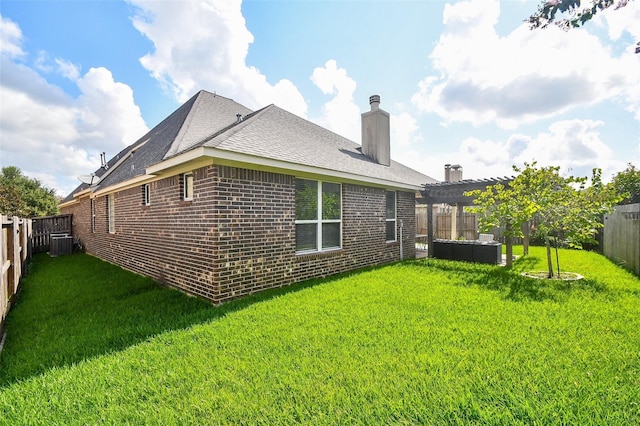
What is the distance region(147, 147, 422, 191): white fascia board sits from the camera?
16.7 ft

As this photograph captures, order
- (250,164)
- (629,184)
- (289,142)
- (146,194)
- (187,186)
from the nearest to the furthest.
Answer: (250,164) → (187,186) → (289,142) → (146,194) → (629,184)

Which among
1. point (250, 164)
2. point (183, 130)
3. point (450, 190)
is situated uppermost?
point (183, 130)

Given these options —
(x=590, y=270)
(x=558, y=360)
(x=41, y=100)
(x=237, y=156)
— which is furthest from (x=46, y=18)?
(x=590, y=270)

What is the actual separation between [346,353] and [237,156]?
3858mm

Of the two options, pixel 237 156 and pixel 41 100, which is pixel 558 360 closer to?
pixel 237 156

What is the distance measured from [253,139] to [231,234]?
2330mm

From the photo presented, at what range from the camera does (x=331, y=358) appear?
327 cm

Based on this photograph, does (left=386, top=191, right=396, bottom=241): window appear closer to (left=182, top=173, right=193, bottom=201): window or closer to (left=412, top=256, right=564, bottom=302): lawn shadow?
(left=412, top=256, right=564, bottom=302): lawn shadow

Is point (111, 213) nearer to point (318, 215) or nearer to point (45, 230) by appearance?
point (45, 230)

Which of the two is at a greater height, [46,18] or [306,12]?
[306,12]

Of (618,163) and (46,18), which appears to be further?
(618,163)

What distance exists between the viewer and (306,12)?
839 centimetres

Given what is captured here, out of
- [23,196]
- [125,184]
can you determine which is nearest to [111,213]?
[125,184]

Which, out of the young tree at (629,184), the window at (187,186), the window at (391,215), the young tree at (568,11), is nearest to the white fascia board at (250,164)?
the window at (187,186)
